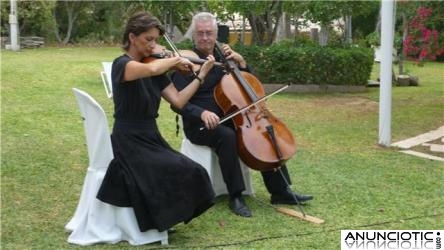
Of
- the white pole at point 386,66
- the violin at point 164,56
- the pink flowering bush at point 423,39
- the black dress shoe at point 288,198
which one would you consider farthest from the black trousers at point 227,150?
the pink flowering bush at point 423,39

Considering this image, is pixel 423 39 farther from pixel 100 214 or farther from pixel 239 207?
pixel 100 214

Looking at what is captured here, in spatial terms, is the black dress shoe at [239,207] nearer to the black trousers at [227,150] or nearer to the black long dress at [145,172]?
the black trousers at [227,150]

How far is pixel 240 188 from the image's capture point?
4242 millimetres

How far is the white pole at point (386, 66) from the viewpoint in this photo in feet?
20.6

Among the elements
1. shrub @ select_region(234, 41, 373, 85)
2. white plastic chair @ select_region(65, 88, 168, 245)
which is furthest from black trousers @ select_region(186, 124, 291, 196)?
shrub @ select_region(234, 41, 373, 85)

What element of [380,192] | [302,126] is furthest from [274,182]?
[302,126]

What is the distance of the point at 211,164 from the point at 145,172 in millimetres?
912

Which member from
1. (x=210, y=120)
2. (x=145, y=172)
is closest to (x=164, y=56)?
(x=210, y=120)

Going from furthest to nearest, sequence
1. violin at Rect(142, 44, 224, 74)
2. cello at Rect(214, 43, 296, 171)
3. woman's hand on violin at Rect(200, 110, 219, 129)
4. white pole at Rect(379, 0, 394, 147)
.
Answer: white pole at Rect(379, 0, 394, 147), cello at Rect(214, 43, 296, 171), woman's hand on violin at Rect(200, 110, 219, 129), violin at Rect(142, 44, 224, 74)

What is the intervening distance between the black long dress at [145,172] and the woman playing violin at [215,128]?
447mm

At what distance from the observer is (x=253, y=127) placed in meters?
4.18

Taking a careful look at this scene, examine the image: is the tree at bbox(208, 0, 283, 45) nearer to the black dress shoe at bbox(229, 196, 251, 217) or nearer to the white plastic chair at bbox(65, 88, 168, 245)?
the black dress shoe at bbox(229, 196, 251, 217)

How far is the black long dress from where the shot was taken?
3561 millimetres

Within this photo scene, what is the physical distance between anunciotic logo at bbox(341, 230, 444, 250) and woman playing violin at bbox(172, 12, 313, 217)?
721mm
